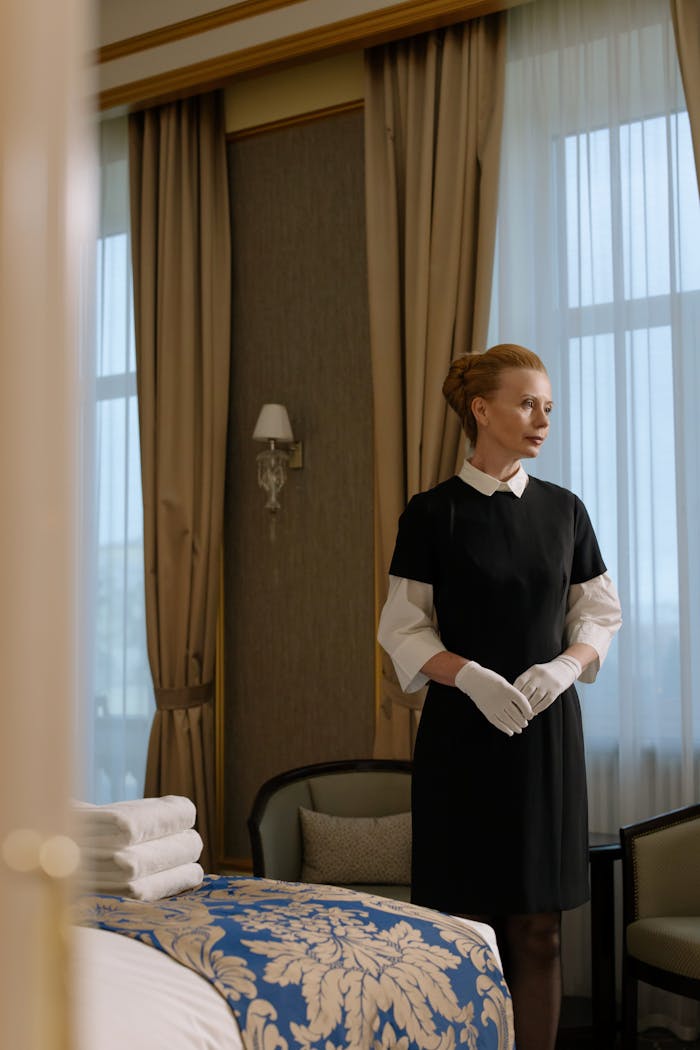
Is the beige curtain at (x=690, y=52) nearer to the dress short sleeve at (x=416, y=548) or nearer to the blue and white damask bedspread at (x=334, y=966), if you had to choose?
the dress short sleeve at (x=416, y=548)

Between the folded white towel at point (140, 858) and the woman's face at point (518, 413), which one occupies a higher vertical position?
the woman's face at point (518, 413)

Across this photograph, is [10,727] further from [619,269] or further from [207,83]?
[207,83]

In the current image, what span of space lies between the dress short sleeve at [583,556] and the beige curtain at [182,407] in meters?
1.98

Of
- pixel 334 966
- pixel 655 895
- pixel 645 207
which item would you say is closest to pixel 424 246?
pixel 645 207

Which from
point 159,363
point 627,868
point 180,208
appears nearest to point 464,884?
point 627,868

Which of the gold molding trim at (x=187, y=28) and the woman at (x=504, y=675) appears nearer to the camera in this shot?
the woman at (x=504, y=675)

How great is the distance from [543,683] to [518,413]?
65cm

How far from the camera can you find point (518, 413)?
2.71 m

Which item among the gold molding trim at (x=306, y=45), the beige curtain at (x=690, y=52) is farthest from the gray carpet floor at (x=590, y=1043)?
the gold molding trim at (x=306, y=45)

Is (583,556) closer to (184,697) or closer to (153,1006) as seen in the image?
(153,1006)

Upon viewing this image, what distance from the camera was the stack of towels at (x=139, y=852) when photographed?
2.01 metres

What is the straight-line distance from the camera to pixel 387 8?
394 centimetres

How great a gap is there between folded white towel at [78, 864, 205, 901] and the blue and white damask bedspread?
0.05 m

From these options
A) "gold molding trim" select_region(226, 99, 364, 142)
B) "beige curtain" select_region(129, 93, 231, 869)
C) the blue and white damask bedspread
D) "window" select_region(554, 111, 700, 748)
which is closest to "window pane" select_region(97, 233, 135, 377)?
"beige curtain" select_region(129, 93, 231, 869)
